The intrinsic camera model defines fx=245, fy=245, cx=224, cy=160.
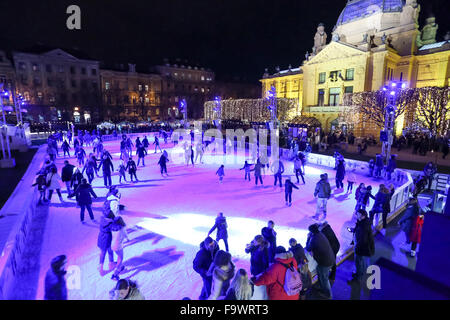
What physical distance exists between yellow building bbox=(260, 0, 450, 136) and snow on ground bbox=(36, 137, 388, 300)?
2281 centimetres

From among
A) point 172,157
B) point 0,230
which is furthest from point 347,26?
point 0,230

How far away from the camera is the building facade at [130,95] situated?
52.8 meters

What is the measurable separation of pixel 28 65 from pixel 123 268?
2249 inches

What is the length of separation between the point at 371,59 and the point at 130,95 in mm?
47236

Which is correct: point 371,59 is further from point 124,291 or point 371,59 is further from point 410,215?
point 124,291

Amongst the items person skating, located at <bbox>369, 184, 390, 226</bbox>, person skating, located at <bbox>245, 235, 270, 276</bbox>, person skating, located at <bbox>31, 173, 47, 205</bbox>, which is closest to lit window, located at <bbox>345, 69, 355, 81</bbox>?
person skating, located at <bbox>369, 184, 390, 226</bbox>

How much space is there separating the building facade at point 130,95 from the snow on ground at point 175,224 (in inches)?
1785

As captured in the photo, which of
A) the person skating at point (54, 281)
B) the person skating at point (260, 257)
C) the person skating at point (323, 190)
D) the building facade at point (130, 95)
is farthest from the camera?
the building facade at point (130, 95)

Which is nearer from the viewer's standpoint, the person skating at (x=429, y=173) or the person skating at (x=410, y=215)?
the person skating at (x=410, y=215)

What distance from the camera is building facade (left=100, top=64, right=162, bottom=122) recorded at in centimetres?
5275

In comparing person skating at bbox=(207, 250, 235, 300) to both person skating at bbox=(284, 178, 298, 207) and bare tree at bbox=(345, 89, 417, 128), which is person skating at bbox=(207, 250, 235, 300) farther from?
bare tree at bbox=(345, 89, 417, 128)

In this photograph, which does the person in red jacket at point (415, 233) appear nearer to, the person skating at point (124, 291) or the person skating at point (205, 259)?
the person skating at point (205, 259)

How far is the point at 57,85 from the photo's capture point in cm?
4850

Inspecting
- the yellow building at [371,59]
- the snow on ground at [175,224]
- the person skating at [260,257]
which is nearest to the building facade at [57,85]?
the yellow building at [371,59]
